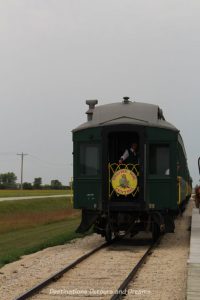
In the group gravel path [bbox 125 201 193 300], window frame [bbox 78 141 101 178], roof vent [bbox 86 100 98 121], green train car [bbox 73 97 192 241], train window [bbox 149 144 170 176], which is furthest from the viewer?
roof vent [bbox 86 100 98 121]

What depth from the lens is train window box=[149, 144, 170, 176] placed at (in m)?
15.0

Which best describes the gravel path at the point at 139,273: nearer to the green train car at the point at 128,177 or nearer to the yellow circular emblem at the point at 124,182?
the green train car at the point at 128,177

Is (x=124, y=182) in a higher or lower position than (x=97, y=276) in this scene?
higher

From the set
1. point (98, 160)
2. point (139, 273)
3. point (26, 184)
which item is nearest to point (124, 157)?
point (98, 160)

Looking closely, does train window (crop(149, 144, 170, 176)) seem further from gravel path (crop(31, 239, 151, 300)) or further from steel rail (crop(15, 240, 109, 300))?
steel rail (crop(15, 240, 109, 300))

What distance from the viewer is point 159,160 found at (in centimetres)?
1503

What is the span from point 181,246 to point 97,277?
6.16m

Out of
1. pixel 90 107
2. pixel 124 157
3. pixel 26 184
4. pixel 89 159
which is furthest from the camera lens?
pixel 26 184

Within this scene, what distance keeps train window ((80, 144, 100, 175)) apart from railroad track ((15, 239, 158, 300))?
6.91ft

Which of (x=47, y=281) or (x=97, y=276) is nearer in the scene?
(x=47, y=281)

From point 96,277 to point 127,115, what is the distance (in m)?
6.61

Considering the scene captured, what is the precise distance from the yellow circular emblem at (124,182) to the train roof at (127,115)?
132cm

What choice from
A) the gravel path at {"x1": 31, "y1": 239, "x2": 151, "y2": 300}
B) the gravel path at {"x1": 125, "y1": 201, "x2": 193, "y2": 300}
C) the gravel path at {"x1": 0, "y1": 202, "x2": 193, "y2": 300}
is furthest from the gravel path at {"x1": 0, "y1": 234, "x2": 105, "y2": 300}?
the gravel path at {"x1": 125, "y1": 201, "x2": 193, "y2": 300}

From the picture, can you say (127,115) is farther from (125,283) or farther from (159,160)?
(125,283)
